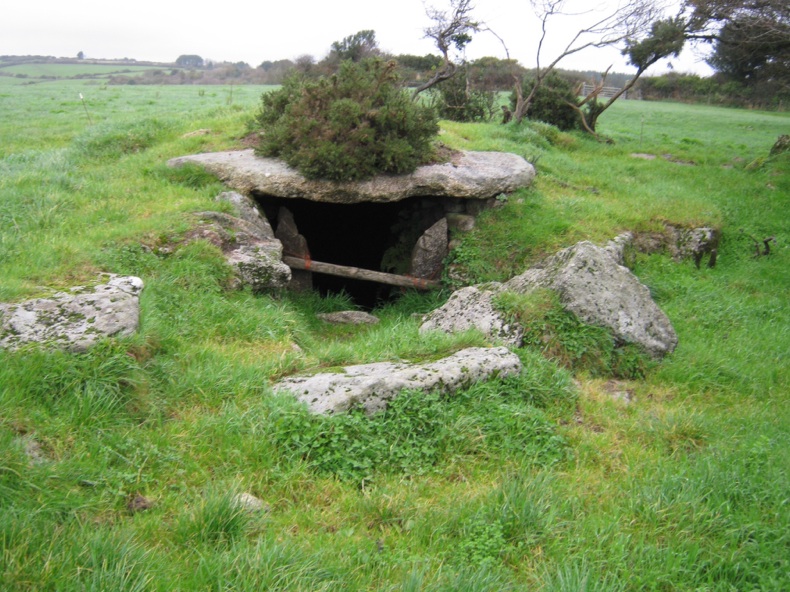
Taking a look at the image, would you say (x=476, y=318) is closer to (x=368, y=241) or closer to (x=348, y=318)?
(x=348, y=318)

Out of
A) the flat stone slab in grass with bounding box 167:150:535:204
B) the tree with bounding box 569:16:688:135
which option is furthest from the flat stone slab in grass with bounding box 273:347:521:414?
the tree with bounding box 569:16:688:135

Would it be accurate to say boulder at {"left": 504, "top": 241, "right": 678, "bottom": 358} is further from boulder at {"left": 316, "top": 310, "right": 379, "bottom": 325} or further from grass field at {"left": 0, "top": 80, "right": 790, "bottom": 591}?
boulder at {"left": 316, "top": 310, "right": 379, "bottom": 325}

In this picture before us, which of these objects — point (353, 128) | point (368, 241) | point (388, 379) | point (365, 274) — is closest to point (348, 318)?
point (365, 274)

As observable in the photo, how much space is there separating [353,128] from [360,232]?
124 inches

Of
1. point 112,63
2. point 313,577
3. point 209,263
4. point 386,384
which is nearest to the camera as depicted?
point 313,577

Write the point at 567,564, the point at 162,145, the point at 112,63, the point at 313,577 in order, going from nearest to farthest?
the point at 313,577, the point at 567,564, the point at 162,145, the point at 112,63

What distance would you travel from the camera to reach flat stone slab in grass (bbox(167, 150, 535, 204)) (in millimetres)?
9898

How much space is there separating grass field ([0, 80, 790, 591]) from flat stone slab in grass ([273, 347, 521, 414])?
0.14 metres

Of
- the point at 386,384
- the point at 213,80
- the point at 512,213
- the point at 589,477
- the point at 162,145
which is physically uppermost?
the point at 213,80

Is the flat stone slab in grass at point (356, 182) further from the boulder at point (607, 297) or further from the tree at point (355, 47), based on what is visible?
the tree at point (355, 47)

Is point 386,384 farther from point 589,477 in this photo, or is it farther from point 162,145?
point 162,145

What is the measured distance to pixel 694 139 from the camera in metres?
20.8

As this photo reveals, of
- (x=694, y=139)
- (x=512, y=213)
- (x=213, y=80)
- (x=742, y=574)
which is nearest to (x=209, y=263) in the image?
(x=512, y=213)

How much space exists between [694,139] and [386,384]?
1964 cm
